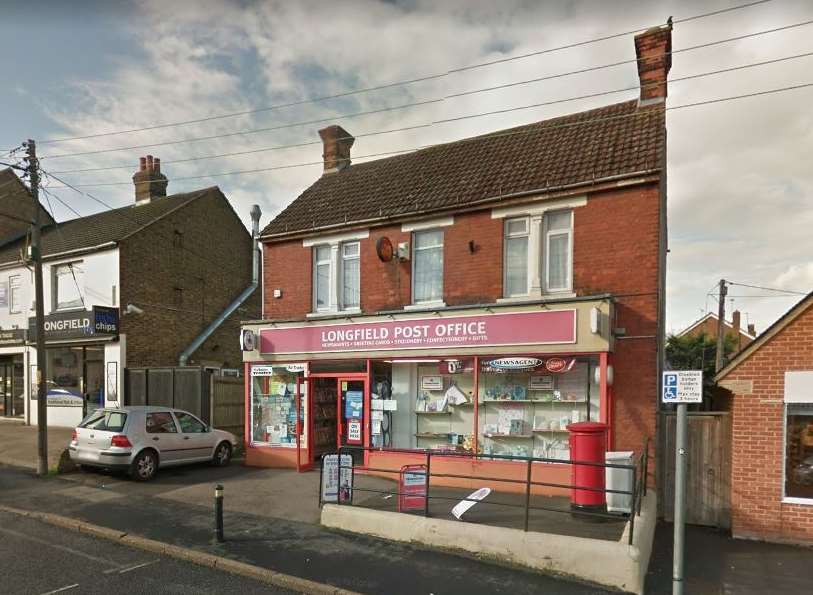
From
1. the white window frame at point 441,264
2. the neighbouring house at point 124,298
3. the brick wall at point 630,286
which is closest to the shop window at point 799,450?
the brick wall at point 630,286

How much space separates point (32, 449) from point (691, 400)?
53.9ft

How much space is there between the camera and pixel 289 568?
22.4 feet

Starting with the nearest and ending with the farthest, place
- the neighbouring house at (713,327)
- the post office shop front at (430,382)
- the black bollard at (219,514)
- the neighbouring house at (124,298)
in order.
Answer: the black bollard at (219,514) < the post office shop front at (430,382) < the neighbouring house at (124,298) < the neighbouring house at (713,327)

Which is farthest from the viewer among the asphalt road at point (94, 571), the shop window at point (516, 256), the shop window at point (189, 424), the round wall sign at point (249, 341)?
the round wall sign at point (249, 341)

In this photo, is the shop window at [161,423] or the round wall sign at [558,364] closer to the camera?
the round wall sign at [558,364]

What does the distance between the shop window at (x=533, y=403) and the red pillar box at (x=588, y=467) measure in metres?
2.25

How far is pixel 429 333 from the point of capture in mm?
11477

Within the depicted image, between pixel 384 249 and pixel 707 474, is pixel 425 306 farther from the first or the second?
pixel 707 474

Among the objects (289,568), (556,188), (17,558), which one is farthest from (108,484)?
(556,188)

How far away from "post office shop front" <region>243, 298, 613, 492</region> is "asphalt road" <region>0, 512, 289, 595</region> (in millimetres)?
3669

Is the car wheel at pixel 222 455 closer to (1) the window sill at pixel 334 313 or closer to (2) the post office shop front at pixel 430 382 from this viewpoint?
(2) the post office shop front at pixel 430 382

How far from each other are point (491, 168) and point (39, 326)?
1113 centimetres

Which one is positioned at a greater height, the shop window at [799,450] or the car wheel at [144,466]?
the shop window at [799,450]

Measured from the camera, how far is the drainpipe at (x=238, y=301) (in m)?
20.4
